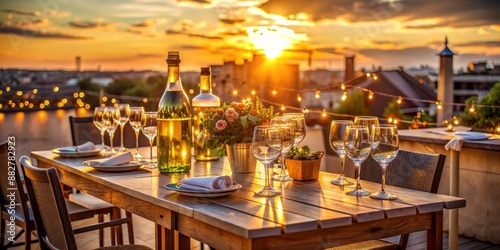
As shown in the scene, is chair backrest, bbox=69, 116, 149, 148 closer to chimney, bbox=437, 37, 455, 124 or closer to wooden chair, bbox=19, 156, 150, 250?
wooden chair, bbox=19, 156, 150, 250

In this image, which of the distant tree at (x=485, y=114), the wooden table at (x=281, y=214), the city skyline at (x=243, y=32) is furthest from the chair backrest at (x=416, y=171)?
the city skyline at (x=243, y=32)

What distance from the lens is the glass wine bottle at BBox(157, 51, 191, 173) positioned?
2652 mm

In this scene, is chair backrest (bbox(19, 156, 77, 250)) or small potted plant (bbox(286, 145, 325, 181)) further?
small potted plant (bbox(286, 145, 325, 181))

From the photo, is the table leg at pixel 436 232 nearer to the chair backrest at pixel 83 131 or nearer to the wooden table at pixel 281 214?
the wooden table at pixel 281 214

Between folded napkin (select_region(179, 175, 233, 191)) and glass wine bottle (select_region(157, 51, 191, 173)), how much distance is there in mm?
532

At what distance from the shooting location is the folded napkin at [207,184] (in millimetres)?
2064

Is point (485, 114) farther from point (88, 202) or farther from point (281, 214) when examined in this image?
point (281, 214)

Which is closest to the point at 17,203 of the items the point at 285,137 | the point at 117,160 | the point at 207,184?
the point at 117,160

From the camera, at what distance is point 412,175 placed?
99.2 inches

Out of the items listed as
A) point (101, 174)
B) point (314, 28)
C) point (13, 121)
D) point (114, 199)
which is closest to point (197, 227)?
point (114, 199)

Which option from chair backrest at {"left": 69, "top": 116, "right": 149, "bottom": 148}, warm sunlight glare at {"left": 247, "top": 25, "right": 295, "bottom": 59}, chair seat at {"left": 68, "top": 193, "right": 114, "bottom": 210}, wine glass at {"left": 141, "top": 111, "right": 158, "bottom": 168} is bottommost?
chair seat at {"left": 68, "top": 193, "right": 114, "bottom": 210}

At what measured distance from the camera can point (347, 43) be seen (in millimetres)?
6609

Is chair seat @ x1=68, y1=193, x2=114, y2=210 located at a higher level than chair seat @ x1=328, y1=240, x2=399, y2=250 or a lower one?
higher


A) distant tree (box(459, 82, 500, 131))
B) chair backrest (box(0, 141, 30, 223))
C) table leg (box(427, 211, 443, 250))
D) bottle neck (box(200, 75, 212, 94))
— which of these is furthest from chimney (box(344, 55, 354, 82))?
table leg (box(427, 211, 443, 250))
